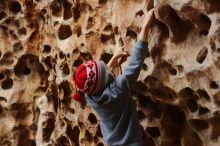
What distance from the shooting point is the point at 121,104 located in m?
1.54

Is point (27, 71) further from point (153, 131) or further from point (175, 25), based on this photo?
point (175, 25)

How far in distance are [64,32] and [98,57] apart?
24 cm

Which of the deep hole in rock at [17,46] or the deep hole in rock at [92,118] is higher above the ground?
the deep hole in rock at [17,46]

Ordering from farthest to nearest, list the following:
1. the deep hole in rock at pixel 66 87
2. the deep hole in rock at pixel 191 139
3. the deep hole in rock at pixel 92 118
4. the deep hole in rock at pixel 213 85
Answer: the deep hole in rock at pixel 66 87, the deep hole in rock at pixel 92 118, the deep hole in rock at pixel 191 139, the deep hole in rock at pixel 213 85

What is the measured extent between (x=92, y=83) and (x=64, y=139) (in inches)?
25.0

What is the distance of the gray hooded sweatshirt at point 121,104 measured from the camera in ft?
4.93

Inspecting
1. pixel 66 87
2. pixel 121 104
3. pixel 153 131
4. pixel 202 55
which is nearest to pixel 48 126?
pixel 66 87

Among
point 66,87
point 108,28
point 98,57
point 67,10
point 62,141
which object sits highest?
point 67,10

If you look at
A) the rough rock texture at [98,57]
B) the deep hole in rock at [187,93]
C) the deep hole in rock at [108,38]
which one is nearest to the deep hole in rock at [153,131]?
the rough rock texture at [98,57]

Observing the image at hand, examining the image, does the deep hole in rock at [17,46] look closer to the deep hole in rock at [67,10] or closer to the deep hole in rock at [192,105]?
the deep hole in rock at [67,10]

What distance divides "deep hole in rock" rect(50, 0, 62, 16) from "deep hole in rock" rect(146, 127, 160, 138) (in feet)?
2.11

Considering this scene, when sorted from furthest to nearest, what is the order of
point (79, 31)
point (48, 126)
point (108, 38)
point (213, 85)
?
point (48, 126)
point (79, 31)
point (108, 38)
point (213, 85)

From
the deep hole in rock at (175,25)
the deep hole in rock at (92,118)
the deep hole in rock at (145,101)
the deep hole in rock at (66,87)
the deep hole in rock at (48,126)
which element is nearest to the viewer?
the deep hole in rock at (175,25)

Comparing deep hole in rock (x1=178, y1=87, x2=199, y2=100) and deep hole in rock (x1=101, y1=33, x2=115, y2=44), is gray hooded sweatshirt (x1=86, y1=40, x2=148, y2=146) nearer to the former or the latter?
deep hole in rock (x1=178, y1=87, x2=199, y2=100)
